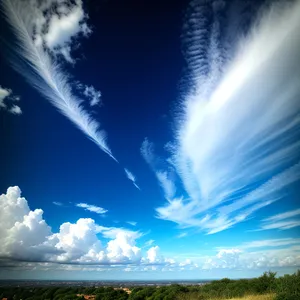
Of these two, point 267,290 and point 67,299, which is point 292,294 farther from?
point 67,299

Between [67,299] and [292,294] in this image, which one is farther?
[67,299]

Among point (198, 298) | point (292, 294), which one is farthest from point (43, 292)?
point (292, 294)

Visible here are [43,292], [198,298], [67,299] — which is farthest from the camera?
[43,292]

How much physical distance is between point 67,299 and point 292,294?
12137 mm

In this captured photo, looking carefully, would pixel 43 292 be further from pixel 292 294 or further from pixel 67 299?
pixel 292 294

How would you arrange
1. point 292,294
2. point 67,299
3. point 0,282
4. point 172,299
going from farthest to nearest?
point 67,299
point 172,299
point 0,282
point 292,294

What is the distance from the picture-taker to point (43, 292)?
1644cm

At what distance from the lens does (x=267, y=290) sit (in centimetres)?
932

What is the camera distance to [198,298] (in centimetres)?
1046

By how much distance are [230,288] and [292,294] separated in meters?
5.60

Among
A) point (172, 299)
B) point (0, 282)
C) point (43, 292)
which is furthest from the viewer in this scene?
point (43, 292)

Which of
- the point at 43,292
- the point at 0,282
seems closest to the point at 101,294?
the point at 43,292

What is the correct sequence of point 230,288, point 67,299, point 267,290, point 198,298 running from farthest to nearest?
point 67,299 → point 230,288 → point 198,298 → point 267,290

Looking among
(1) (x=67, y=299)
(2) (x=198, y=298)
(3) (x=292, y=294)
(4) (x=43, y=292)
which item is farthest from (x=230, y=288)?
(4) (x=43, y=292)
